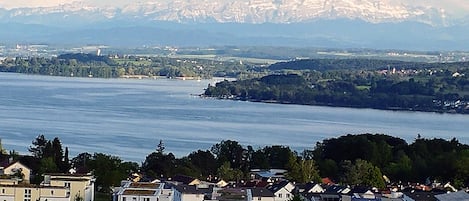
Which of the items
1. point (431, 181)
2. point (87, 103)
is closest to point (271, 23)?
point (87, 103)

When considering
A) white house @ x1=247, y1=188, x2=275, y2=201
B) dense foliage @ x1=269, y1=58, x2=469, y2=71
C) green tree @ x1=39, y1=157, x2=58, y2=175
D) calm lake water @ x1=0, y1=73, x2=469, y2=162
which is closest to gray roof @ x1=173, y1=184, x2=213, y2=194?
white house @ x1=247, y1=188, x2=275, y2=201

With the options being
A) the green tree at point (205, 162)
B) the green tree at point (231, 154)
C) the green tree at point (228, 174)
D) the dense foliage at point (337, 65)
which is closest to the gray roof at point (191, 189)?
the green tree at point (228, 174)

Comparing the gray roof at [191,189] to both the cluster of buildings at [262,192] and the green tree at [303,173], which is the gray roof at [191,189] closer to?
the cluster of buildings at [262,192]

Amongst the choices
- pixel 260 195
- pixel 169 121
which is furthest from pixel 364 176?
pixel 169 121

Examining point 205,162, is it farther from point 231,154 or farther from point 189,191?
point 189,191

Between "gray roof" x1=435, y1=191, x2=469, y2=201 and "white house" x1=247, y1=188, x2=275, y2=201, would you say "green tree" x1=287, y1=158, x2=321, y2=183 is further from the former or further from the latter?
"gray roof" x1=435, y1=191, x2=469, y2=201
